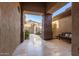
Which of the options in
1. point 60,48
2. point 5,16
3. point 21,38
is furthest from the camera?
point 21,38

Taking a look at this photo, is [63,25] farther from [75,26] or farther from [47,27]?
[47,27]

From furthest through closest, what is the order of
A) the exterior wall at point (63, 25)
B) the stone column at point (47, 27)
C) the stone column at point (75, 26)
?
the stone column at point (47, 27) < the exterior wall at point (63, 25) < the stone column at point (75, 26)

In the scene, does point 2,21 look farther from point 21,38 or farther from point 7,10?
point 21,38

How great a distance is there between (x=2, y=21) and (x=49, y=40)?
1841mm

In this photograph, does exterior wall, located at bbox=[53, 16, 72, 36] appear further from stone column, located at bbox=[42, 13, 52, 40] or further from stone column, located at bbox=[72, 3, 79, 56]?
stone column, located at bbox=[42, 13, 52, 40]

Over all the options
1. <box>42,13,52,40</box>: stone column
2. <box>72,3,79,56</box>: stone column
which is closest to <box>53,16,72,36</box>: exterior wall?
<box>72,3,79,56</box>: stone column

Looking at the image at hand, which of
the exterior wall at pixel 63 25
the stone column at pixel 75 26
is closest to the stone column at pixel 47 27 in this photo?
the exterior wall at pixel 63 25

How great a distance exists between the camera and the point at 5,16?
314 centimetres

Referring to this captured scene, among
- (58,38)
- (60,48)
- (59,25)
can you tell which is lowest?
(60,48)

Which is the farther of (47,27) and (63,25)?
(47,27)

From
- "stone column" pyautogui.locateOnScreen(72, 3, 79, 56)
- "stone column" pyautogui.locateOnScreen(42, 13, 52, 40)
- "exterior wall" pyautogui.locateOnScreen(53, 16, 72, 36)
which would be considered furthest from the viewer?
"stone column" pyautogui.locateOnScreen(42, 13, 52, 40)

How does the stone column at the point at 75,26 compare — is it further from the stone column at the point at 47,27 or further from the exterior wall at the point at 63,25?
the stone column at the point at 47,27

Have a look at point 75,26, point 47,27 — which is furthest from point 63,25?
point 47,27

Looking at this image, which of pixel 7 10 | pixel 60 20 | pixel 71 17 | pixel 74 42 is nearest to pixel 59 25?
pixel 60 20
